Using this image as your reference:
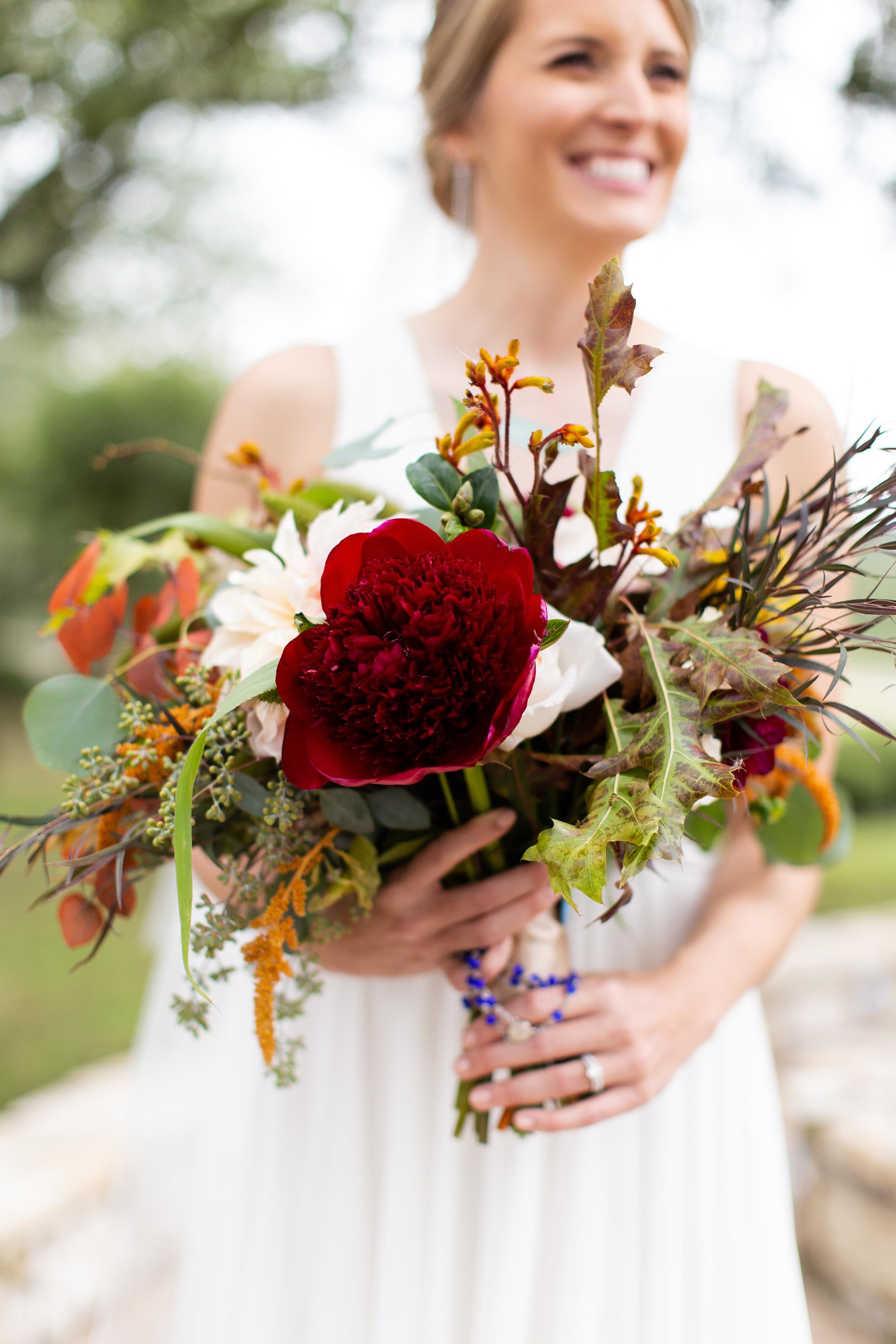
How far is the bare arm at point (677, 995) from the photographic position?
98 cm

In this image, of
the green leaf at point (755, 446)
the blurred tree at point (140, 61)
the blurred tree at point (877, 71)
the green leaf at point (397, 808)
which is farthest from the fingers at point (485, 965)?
the blurred tree at point (140, 61)

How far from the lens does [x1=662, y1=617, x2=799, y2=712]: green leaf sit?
2.13ft

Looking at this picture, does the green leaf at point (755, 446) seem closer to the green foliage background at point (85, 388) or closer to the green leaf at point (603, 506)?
the green leaf at point (603, 506)

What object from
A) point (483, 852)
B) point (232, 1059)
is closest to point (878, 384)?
point (483, 852)

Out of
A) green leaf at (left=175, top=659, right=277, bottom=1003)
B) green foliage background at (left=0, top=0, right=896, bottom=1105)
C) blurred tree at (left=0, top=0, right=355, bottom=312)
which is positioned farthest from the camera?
blurred tree at (left=0, top=0, right=355, bottom=312)

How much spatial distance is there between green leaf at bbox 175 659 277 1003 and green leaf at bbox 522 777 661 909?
21cm

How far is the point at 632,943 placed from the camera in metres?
1.27

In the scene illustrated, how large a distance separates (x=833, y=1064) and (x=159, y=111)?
7.67 metres

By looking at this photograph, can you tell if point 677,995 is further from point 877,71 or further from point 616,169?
point 877,71

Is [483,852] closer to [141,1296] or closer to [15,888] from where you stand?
[141,1296]

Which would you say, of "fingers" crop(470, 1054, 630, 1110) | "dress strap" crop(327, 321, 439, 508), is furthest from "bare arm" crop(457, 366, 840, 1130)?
"dress strap" crop(327, 321, 439, 508)

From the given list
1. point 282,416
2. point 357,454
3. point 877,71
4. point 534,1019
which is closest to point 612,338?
point 357,454

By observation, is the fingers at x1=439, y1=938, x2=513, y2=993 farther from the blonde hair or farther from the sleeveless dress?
the blonde hair

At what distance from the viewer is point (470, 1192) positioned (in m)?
1.16
